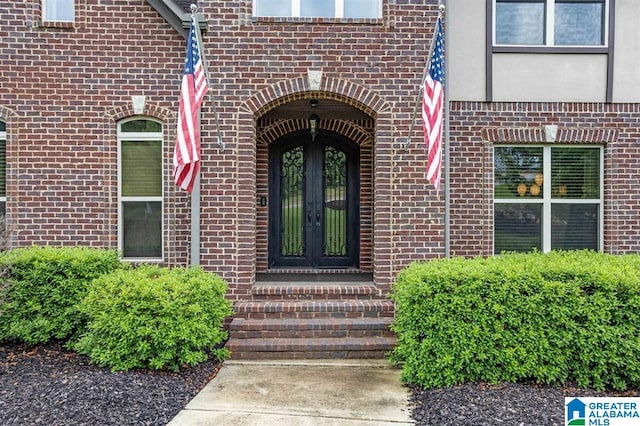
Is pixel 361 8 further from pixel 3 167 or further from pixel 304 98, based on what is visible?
pixel 3 167

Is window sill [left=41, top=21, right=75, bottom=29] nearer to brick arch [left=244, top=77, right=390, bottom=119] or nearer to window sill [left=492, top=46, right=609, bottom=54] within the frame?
brick arch [left=244, top=77, right=390, bottom=119]

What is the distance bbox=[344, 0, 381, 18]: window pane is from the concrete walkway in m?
4.64

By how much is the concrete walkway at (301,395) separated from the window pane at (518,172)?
3371 mm

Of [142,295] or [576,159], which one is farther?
[576,159]

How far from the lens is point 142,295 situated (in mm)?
4574

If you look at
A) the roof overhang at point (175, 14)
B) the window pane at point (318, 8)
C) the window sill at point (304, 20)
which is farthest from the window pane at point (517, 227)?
the roof overhang at point (175, 14)

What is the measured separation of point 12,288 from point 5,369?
897mm

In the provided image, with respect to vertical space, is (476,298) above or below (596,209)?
below

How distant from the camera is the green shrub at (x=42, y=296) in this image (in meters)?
5.04

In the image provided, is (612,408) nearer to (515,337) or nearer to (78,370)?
(515,337)

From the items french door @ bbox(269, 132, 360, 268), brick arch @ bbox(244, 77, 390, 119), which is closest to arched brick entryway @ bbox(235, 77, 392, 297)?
brick arch @ bbox(244, 77, 390, 119)

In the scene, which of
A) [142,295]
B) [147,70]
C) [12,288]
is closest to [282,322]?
[142,295]

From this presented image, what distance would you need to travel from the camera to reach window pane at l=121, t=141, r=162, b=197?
623cm

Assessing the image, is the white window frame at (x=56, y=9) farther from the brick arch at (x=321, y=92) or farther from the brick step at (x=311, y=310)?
the brick step at (x=311, y=310)
